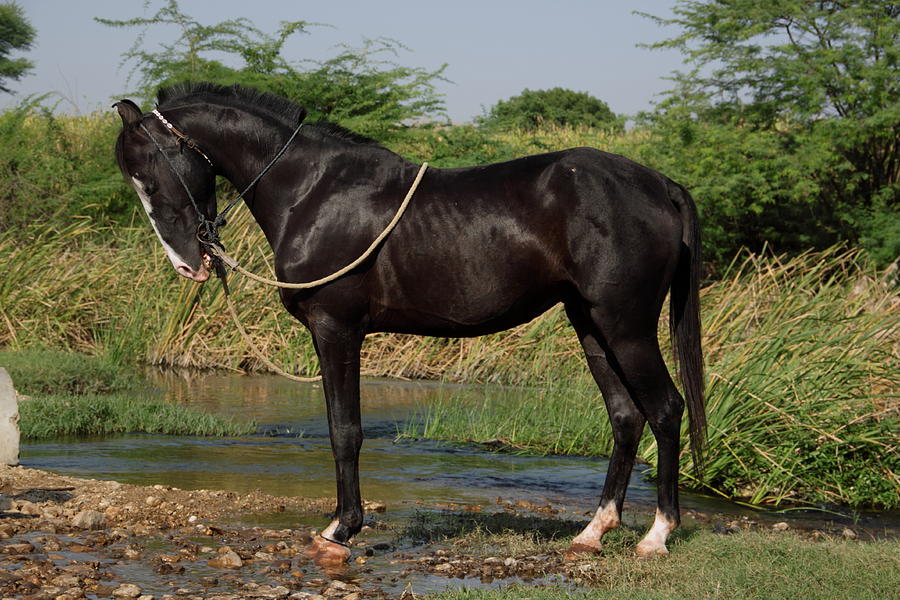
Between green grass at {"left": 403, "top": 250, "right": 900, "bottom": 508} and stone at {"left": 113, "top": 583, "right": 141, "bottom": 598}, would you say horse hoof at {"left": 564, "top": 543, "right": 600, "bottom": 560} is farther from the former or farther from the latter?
green grass at {"left": 403, "top": 250, "right": 900, "bottom": 508}

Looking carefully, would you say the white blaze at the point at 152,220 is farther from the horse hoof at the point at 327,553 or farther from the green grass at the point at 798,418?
the green grass at the point at 798,418

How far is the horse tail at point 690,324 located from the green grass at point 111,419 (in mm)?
4430

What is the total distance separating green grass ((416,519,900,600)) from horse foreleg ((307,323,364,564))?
62 centimetres

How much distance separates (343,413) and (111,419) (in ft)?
13.7

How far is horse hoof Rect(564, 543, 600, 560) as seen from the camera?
4988mm

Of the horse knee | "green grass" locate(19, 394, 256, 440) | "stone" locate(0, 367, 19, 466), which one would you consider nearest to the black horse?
the horse knee

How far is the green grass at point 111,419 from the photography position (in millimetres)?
8180

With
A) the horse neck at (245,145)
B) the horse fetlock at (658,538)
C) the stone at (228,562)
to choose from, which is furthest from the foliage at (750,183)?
the stone at (228,562)

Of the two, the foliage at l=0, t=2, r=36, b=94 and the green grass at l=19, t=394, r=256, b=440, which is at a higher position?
the foliage at l=0, t=2, r=36, b=94

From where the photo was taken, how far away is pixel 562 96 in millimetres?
33469

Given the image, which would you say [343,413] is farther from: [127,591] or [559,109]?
[559,109]

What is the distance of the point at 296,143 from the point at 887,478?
4747 mm

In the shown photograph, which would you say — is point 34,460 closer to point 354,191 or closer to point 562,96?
point 354,191

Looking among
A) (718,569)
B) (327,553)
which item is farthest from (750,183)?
(327,553)
